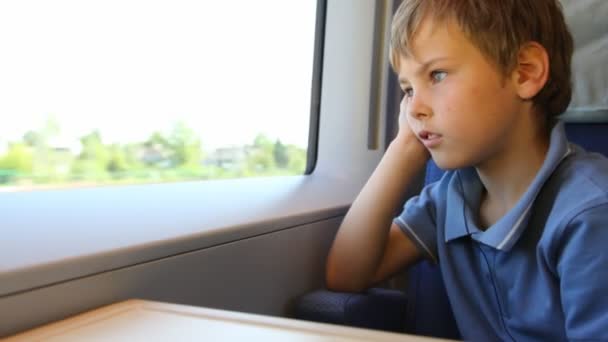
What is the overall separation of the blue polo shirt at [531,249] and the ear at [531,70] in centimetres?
8

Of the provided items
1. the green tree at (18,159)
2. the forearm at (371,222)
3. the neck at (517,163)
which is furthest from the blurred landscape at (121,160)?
the neck at (517,163)

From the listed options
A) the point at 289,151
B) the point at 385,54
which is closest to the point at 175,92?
the point at 289,151

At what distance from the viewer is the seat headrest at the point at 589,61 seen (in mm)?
1217

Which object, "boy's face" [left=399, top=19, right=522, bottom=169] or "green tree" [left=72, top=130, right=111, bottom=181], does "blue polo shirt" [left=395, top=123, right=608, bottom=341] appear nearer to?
"boy's face" [left=399, top=19, right=522, bottom=169]

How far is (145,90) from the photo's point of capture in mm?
1101

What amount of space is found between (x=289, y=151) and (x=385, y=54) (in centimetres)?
40

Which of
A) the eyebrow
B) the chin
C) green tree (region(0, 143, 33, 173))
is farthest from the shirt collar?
green tree (region(0, 143, 33, 173))

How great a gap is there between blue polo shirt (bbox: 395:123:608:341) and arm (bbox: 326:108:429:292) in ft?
0.15

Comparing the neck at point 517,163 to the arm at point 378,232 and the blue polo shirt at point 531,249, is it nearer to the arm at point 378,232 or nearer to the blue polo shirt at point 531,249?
the blue polo shirt at point 531,249

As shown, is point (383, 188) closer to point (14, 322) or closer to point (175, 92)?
point (175, 92)

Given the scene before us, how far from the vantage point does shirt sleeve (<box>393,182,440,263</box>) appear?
1.19 m

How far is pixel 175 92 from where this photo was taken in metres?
1.18

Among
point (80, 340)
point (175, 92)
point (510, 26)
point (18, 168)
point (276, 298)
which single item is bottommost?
point (276, 298)

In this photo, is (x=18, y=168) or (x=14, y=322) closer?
(x=14, y=322)
